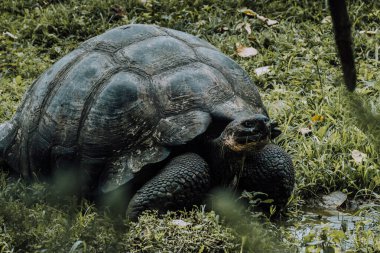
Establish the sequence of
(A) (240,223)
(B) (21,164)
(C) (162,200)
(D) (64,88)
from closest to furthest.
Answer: (A) (240,223) → (C) (162,200) → (D) (64,88) → (B) (21,164)

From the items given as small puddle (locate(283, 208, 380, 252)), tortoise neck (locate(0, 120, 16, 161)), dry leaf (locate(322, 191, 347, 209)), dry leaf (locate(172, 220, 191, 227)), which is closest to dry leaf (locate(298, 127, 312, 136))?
dry leaf (locate(322, 191, 347, 209))

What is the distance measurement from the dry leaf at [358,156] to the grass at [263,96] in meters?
0.04

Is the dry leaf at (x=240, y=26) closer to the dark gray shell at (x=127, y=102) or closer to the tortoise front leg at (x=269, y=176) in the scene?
the dark gray shell at (x=127, y=102)

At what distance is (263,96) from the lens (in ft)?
20.1

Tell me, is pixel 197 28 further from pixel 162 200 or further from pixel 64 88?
pixel 162 200

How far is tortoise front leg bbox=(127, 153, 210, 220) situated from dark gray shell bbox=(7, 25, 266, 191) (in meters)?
0.13

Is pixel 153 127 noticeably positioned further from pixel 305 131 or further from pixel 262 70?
pixel 262 70

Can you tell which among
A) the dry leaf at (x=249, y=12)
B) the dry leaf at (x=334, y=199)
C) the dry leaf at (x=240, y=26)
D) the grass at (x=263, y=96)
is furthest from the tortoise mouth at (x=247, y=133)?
the dry leaf at (x=249, y=12)

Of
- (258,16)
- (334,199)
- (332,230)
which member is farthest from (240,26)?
(332,230)

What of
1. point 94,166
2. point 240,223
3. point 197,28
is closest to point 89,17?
point 197,28

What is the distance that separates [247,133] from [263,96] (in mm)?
2335

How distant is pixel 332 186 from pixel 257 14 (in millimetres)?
3696

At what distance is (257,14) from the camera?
7.89m

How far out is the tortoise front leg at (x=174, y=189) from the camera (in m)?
Answer: 3.85
